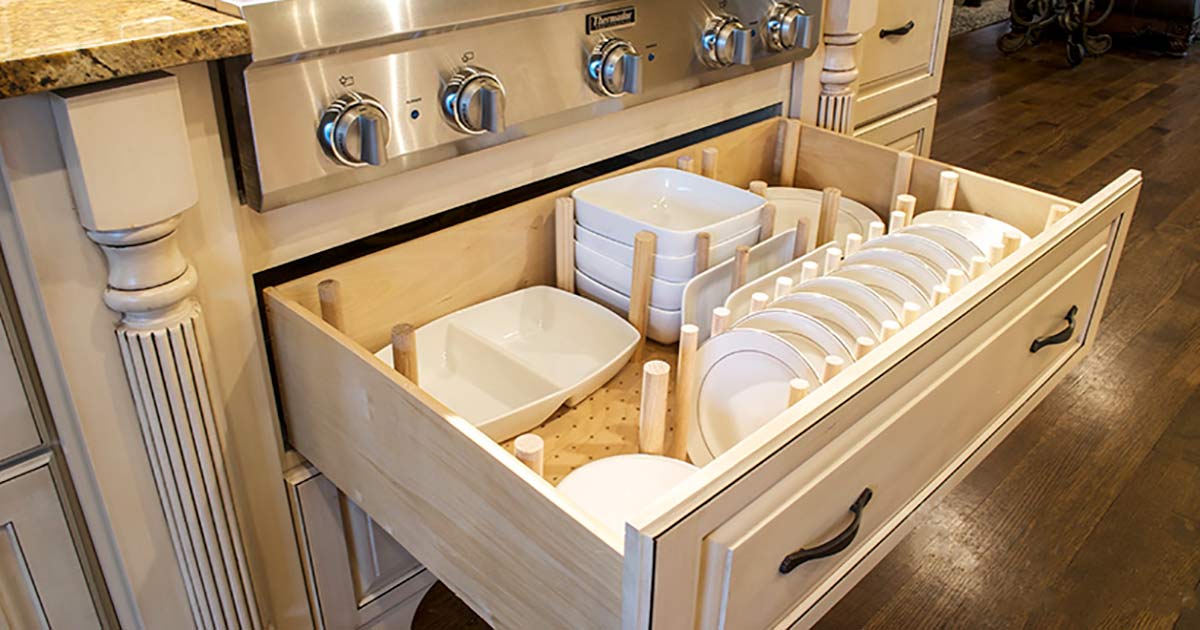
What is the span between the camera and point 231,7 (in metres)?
0.77

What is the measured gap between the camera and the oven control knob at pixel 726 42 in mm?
1181

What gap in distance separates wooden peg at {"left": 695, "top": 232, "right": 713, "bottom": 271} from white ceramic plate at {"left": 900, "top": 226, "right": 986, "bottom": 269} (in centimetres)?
23

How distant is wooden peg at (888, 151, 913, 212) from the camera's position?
127 cm

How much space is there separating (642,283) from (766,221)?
0.18 m

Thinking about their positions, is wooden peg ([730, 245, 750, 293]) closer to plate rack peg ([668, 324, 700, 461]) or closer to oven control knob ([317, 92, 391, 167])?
plate rack peg ([668, 324, 700, 461])

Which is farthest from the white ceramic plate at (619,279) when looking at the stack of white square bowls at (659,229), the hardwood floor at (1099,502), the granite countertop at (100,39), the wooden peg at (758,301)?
Answer: the hardwood floor at (1099,502)

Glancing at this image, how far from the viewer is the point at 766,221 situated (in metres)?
1.14

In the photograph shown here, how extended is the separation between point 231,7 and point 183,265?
215mm

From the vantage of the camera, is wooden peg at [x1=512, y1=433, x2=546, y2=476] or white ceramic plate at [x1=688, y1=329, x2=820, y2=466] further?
white ceramic plate at [x1=688, y1=329, x2=820, y2=466]

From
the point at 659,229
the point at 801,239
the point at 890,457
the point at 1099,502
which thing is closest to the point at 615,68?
the point at 659,229

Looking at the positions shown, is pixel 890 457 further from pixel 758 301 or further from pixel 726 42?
pixel 726 42

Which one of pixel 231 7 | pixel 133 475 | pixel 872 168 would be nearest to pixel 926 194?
pixel 872 168

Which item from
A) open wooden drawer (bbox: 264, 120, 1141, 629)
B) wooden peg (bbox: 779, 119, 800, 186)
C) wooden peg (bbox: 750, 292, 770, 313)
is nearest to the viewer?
open wooden drawer (bbox: 264, 120, 1141, 629)

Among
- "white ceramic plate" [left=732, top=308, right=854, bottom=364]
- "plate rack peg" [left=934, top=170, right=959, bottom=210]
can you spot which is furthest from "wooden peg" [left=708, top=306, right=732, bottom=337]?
"plate rack peg" [left=934, top=170, right=959, bottom=210]
